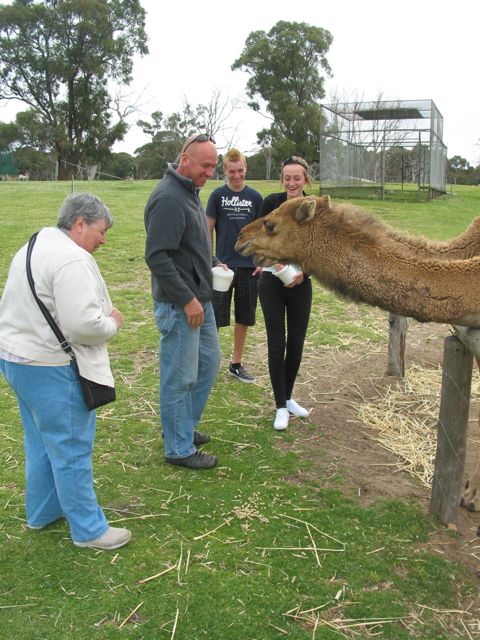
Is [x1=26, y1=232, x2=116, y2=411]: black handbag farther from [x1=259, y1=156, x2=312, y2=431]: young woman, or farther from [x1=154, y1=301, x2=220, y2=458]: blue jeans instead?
[x1=259, y1=156, x2=312, y2=431]: young woman

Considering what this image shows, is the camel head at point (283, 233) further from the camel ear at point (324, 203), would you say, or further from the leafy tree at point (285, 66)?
the leafy tree at point (285, 66)

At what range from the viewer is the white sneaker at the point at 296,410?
561 centimetres

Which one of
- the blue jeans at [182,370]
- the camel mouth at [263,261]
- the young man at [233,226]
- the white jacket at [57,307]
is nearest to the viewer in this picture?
the white jacket at [57,307]

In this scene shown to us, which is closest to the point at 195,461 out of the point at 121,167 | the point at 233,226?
the point at 233,226

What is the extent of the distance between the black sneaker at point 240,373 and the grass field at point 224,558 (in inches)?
38.0

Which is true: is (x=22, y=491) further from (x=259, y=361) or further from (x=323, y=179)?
(x=323, y=179)

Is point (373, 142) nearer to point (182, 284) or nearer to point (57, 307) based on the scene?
point (182, 284)

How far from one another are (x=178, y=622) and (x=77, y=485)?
0.93 m

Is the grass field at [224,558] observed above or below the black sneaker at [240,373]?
below

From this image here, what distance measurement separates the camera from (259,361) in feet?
23.7

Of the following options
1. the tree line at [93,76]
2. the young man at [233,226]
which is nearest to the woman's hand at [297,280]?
the young man at [233,226]

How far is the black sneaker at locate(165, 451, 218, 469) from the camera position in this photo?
4621 millimetres

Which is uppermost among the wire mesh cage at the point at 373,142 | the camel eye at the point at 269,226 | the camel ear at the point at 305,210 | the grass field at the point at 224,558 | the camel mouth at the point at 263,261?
the wire mesh cage at the point at 373,142

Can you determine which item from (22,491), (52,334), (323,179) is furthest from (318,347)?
(323,179)
